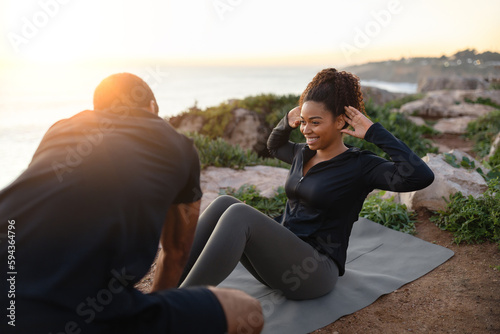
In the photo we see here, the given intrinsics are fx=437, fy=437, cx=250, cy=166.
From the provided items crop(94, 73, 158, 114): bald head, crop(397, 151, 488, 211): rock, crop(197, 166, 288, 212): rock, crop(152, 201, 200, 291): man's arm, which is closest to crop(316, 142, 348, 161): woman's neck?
crop(152, 201, 200, 291): man's arm

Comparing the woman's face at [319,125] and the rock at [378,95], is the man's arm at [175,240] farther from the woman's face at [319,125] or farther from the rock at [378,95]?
the rock at [378,95]

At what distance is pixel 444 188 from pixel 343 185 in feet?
7.01

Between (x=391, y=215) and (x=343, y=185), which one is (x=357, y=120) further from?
(x=391, y=215)

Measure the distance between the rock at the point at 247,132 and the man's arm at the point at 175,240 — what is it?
276 inches

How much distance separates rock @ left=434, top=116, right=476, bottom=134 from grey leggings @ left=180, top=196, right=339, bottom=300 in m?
8.80

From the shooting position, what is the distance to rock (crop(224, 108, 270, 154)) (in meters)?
9.14

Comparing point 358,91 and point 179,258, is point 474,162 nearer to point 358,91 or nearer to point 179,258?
point 358,91

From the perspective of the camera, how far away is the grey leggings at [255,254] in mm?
2486

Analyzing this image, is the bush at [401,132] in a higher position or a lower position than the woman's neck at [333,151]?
lower

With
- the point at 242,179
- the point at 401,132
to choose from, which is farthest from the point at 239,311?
the point at 401,132

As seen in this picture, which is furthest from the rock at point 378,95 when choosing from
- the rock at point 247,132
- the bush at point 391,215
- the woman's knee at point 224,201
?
the woman's knee at point 224,201

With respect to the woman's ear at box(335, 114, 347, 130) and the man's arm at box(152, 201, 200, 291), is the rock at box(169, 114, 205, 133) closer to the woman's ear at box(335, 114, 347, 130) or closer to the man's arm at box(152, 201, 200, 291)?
the woman's ear at box(335, 114, 347, 130)

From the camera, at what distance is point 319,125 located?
290 centimetres

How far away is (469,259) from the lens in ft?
12.2
